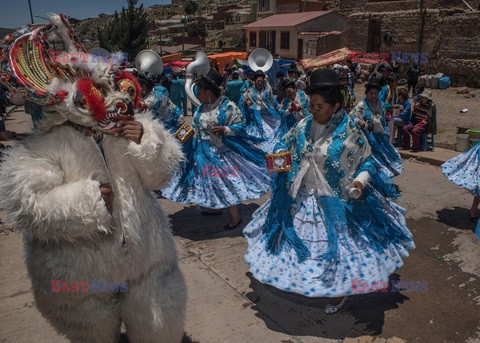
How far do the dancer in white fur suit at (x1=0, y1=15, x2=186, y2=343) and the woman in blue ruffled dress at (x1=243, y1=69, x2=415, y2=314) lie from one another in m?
1.25

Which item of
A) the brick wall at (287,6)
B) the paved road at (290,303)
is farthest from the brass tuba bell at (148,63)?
the brick wall at (287,6)

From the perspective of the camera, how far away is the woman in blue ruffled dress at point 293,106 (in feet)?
25.0

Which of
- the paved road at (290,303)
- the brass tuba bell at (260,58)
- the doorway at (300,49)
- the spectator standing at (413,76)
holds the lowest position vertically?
the doorway at (300,49)

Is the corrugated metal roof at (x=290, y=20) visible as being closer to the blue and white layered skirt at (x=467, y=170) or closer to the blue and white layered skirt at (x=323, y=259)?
the blue and white layered skirt at (x=467, y=170)

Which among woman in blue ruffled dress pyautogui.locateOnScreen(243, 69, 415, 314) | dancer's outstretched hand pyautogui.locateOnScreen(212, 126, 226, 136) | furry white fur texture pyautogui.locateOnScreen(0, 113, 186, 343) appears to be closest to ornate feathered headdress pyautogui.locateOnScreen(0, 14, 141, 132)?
furry white fur texture pyautogui.locateOnScreen(0, 113, 186, 343)

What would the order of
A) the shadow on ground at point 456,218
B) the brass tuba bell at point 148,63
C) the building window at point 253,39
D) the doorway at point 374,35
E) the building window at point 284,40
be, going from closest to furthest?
the shadow on ground at point 456,218, the brass tuba bell at point 148,63, the doorway at point 374,35, the building window at point 284,40, the building window at point 253,39

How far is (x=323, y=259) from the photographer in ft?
10.6

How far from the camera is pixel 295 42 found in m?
37.5

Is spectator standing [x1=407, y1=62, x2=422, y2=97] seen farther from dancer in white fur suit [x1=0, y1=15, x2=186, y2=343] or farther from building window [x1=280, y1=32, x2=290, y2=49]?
building window [x1=280, y1=32, x2=290, y2=49]

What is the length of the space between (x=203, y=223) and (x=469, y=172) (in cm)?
352

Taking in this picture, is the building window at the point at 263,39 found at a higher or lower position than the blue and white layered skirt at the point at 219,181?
lower

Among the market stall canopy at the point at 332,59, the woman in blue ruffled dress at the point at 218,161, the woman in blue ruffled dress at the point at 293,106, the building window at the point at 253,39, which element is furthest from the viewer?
the building window at the point at 253,39

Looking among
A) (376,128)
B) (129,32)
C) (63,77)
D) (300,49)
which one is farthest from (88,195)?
(129,32)

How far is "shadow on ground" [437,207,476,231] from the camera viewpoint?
5289 millimetres
